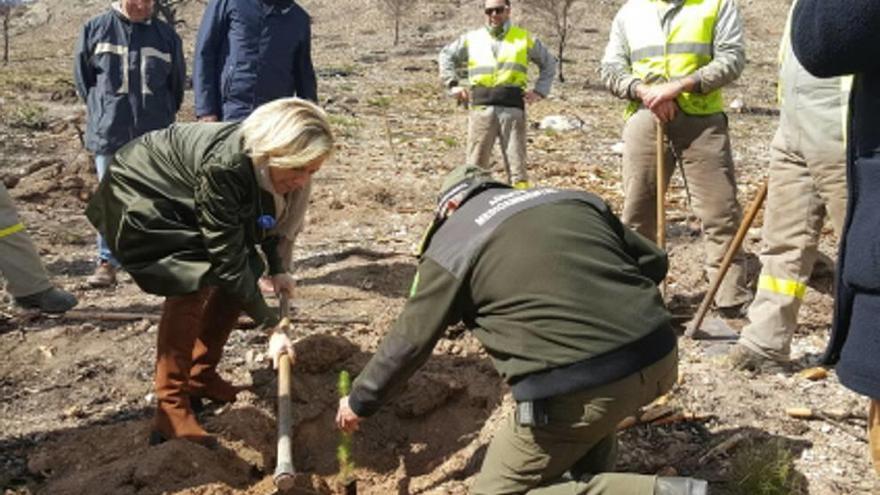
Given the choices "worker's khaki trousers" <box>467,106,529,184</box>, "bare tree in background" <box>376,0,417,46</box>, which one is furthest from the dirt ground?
"bare tree in background" <box>376,0,417,46</box>

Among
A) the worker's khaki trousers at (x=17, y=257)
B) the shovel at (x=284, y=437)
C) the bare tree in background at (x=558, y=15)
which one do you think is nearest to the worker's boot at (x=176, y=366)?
the shovel at (x=284, y=437)

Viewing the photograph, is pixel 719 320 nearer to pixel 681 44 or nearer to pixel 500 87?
pixel 681 44

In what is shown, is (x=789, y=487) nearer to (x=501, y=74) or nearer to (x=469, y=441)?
(x=469, y=441)

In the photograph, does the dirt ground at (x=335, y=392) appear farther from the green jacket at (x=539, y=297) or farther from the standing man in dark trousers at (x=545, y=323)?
the green jacket at (x=539, y=297)

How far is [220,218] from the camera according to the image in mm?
3305

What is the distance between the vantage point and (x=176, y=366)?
11.6 ft

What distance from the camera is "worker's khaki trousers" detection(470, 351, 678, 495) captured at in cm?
261

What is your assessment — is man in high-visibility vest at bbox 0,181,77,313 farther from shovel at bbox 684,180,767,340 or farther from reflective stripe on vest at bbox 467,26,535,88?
reflective stripe on vest at bbox 467,26,535,88

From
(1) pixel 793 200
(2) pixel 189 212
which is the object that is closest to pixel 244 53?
(2) pixel 189 212

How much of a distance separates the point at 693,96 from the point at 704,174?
17.3 inches

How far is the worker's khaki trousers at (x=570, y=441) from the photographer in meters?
2.61

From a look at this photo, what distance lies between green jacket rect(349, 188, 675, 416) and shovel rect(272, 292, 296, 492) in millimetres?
628

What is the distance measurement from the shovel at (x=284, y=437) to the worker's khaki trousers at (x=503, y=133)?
3670 mm

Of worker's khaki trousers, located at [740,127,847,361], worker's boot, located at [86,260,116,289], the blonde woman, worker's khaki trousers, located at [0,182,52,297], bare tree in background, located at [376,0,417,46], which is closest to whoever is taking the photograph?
the blonde woman
